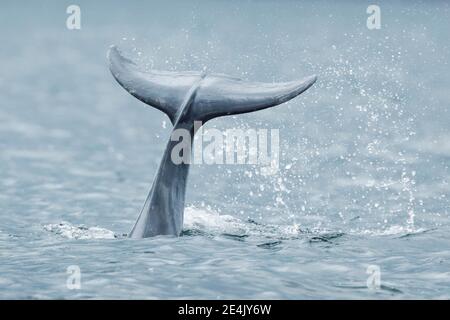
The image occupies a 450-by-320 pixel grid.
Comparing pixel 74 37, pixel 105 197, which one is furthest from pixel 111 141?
pixel 74 37

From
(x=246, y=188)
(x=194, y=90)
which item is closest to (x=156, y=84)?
(x=194, y=90)

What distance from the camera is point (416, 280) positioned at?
42.3ft

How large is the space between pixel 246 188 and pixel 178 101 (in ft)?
23.0

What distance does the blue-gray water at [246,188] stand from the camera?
12.7m

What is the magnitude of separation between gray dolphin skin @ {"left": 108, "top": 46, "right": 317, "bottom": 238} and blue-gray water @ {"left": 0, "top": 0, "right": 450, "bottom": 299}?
0.35m

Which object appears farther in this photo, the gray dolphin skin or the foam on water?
the foam on water

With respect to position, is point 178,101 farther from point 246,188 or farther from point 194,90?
point 246,188

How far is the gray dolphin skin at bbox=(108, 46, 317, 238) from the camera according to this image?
13438 mm

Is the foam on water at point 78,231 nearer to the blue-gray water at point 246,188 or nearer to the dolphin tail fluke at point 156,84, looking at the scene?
the blue-gray water at point 246,188

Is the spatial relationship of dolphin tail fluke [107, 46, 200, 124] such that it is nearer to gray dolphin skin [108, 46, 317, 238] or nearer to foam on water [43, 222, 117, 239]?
gray dolphin skin [108, 46, 317, 238]

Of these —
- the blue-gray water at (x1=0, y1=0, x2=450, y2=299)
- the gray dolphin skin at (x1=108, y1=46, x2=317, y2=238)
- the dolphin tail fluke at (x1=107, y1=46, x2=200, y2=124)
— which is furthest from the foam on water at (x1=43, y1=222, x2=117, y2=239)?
the dolphin tail fluke at (x1=107, y1=46, x2=200, y2=124)

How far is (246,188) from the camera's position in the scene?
20906 millimetres

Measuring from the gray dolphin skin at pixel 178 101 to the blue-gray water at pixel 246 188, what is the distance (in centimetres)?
35

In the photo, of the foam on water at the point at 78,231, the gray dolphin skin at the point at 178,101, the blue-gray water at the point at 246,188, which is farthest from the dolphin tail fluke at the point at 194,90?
the foam on water at the point at 78,231
